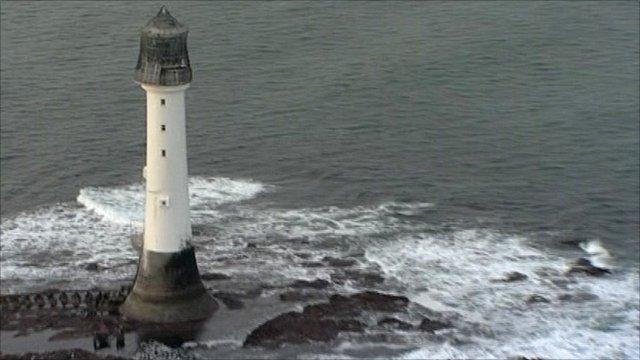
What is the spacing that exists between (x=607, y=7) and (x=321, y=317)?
49.2 m

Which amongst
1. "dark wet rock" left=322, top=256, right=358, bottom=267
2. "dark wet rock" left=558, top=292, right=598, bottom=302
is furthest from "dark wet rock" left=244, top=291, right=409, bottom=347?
"dark wet rock" left=558, top=292, right=598, bottom=302

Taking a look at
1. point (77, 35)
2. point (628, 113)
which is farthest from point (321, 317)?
point (77, 35)

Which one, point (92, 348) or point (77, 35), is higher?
point (77, 35)

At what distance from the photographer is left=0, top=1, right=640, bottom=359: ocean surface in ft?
209

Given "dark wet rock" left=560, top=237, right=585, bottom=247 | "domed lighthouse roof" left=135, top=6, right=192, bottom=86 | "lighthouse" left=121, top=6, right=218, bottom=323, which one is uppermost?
"domed lighthouse roof" left=135, top=6, right=192, bottom=86

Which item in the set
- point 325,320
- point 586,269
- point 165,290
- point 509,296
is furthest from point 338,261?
point 586,269

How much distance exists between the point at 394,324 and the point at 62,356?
1377 centimetres

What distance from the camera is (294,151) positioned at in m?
80.2

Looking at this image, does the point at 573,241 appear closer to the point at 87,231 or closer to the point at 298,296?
the point at 298,296

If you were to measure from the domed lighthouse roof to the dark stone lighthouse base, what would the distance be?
756 cm

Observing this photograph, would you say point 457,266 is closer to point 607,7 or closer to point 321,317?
point 321,317

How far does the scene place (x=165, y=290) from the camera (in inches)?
2312

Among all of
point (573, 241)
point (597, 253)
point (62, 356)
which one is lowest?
point (62, 356)

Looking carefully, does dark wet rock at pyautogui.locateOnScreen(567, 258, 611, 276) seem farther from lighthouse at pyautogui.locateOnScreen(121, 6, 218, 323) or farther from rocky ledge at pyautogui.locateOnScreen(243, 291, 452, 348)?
lighthouse at pyautogui.locateOnScreen(121, 6, 218, 323)
